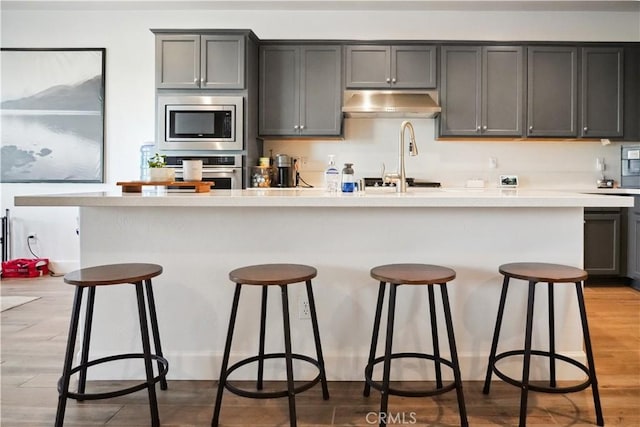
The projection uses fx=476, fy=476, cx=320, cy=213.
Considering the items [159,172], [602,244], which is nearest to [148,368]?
[159,172]

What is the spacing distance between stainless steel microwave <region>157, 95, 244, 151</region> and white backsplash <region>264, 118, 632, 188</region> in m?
0.76

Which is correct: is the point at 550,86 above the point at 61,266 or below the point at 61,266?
above

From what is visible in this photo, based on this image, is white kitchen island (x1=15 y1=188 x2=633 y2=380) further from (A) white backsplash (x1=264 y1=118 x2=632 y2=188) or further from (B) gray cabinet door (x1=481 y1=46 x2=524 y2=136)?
(A) white backsplash (x1=264 y1=118 x2=632 y2=188)

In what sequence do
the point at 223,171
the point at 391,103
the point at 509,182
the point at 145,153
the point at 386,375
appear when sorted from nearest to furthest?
the point at 386,375 < the point at 223,171 < the point at 391,103 < the point at 145,153 < the point at 509,182

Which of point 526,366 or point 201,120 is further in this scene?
point 201,120

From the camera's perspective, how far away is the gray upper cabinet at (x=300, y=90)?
4.62 metres

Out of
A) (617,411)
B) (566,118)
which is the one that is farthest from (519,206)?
(566,118)

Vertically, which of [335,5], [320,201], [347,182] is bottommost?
[320,201]

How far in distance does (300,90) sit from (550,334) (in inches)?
127

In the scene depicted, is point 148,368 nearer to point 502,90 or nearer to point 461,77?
point 461,77

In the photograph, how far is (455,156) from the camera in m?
4.98

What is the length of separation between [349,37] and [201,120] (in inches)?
70.2

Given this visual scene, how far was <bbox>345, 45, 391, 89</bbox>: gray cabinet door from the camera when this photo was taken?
4621 millimetres

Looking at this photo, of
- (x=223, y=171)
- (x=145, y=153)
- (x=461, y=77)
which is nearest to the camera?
(x=223, y=171)
